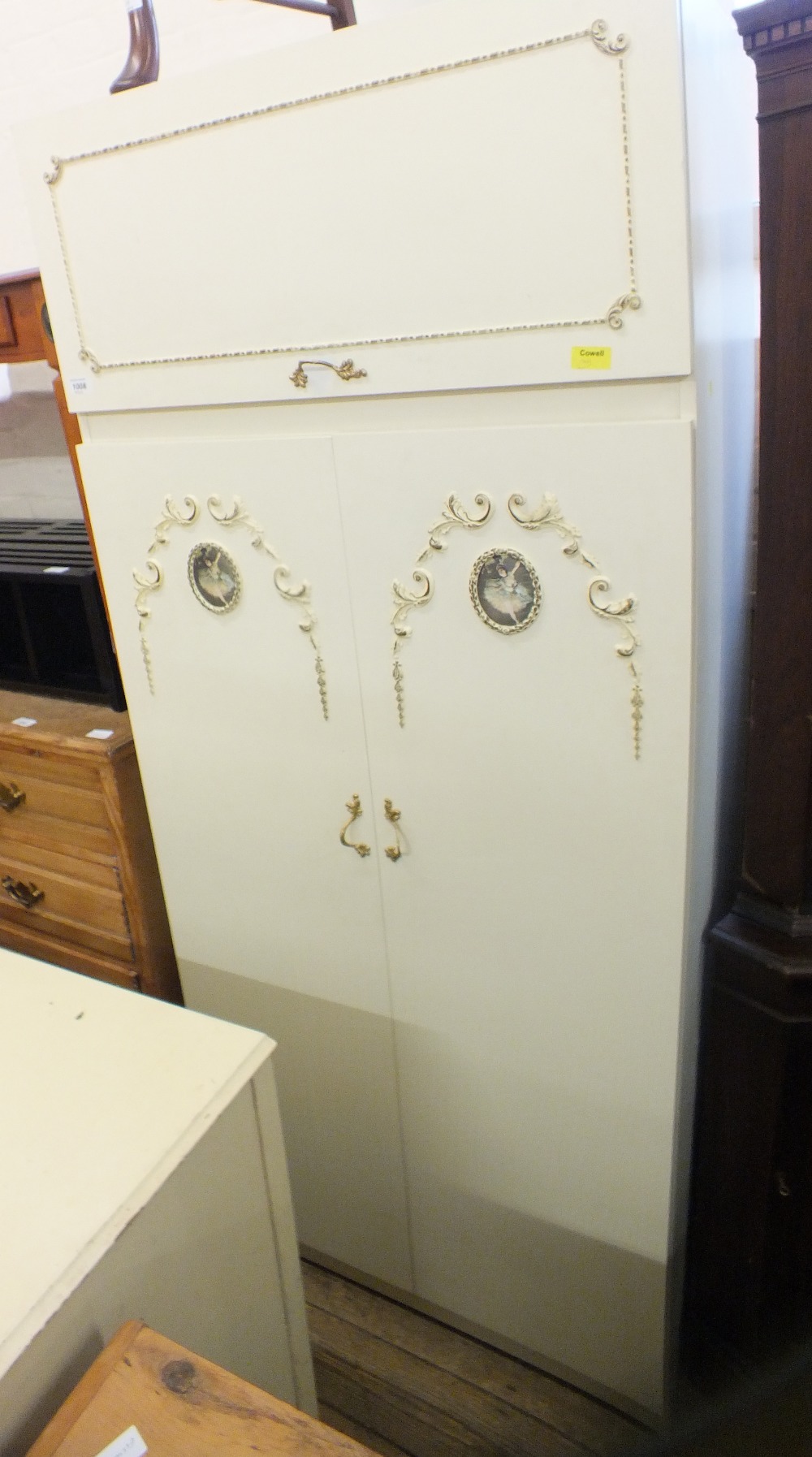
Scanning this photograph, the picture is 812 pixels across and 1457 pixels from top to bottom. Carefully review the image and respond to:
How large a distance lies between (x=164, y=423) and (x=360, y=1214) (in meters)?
1.23

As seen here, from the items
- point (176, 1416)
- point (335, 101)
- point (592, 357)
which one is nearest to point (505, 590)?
point (592, 357)

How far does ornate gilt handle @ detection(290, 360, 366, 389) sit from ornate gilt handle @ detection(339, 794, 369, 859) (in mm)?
514

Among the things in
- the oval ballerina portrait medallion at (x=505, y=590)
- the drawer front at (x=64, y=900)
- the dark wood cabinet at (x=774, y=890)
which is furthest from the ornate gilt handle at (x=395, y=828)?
the drawer front at (x=64, y=900)

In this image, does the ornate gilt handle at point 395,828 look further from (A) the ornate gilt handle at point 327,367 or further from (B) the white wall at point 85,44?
(B) the white wall at point 85,44

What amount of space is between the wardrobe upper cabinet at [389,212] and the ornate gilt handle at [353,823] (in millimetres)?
510

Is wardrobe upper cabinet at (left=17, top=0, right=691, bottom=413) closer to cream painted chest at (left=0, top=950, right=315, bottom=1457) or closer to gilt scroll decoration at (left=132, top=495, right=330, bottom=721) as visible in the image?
gilt scroll decoration at (left=132, top=495, right=330, bottom=721)

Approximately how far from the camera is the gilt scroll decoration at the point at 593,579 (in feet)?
3.38

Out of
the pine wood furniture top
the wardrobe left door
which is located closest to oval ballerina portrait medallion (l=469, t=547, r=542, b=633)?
the wardrobe left door

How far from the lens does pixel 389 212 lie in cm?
101

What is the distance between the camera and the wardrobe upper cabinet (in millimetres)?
891

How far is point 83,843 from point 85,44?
5.12 feet

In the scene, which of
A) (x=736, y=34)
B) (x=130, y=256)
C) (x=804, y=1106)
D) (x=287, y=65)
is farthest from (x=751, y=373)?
(x=804, y=1106)

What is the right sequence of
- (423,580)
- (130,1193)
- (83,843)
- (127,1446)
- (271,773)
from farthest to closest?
(83,843)
(271,773)
(423,580)
(130,1193)
(127,1446)

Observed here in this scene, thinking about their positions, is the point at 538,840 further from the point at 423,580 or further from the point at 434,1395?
the point at 434,1395
